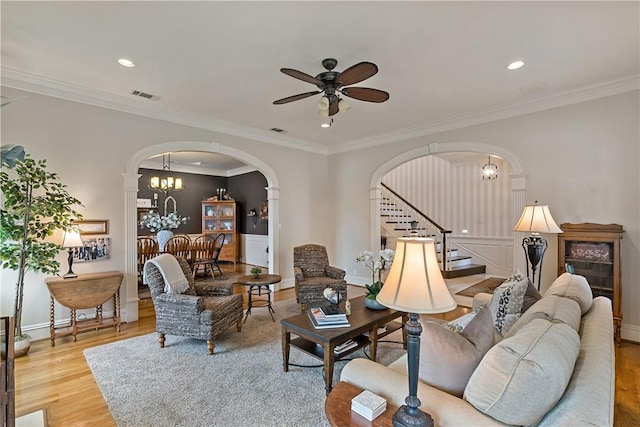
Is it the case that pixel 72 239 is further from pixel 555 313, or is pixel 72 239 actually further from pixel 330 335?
pixel 555 313

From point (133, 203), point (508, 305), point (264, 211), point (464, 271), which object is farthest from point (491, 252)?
point (133, 203)

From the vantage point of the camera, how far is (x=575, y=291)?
2.22 metres

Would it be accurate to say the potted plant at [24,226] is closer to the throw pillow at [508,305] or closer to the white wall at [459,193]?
the throw pillow at [508,305]

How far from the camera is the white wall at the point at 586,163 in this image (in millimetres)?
3648

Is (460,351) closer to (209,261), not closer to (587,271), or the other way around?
(587,271)

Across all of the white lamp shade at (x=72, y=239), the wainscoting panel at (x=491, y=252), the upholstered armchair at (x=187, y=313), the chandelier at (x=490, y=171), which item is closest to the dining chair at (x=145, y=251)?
the white lamp shade at (x=72, y=239)

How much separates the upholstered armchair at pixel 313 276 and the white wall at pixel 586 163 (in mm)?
2623

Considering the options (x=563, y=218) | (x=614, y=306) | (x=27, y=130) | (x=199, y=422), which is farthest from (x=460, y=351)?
(x=27, y=130)

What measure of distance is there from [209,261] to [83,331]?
121 inches

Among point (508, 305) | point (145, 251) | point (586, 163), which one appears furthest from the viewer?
point (145, 251)

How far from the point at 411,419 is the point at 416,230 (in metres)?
5.68

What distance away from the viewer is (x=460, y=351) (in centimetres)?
142

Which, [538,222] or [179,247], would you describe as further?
[179,247]

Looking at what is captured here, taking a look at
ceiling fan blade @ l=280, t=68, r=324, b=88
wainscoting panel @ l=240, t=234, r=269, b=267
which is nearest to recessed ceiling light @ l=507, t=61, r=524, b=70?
ceiling fan blade @ l=280, t=68, r=324, b=88
